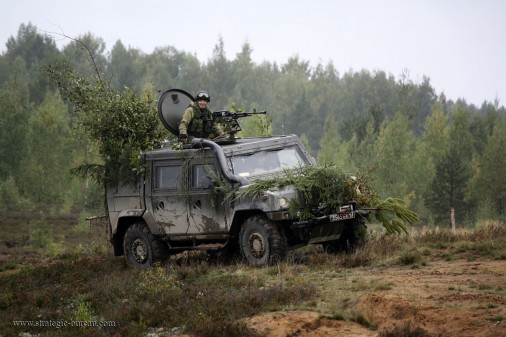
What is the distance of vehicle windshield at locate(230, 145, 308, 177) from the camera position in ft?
49.1

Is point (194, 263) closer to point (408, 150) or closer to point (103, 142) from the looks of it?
point (103, 142)

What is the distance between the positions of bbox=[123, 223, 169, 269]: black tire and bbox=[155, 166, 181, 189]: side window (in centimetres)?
94

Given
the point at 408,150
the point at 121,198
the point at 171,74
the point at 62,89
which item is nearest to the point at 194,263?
the point at 121,198

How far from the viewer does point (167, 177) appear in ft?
51.3

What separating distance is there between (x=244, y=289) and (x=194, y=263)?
3405mm

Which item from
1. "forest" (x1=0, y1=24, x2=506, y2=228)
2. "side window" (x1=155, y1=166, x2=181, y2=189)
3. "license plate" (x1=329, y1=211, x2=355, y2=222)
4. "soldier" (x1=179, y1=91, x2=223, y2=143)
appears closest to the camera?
"license plate" (x1=329, y1=211, x2=355, y2=222)

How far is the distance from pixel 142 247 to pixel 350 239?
12.8ft

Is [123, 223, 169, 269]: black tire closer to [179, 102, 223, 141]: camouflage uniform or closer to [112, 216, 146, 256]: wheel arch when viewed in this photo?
[112, 216, 146, 256]: wheel arch

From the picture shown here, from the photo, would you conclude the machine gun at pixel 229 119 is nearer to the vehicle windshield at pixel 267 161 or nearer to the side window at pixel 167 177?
the vehicle windshield at pixel 267 161

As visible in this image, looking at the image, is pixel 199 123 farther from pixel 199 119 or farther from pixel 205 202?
pixel 205 202

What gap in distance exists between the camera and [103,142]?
Answer: 16.9 meters

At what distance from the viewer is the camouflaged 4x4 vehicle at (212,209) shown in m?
14.0

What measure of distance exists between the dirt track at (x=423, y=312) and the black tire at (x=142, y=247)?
5.12m

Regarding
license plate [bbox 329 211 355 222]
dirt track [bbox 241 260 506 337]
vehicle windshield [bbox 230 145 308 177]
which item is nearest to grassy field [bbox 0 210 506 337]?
dirt track [bbox 241 260 506 337]
